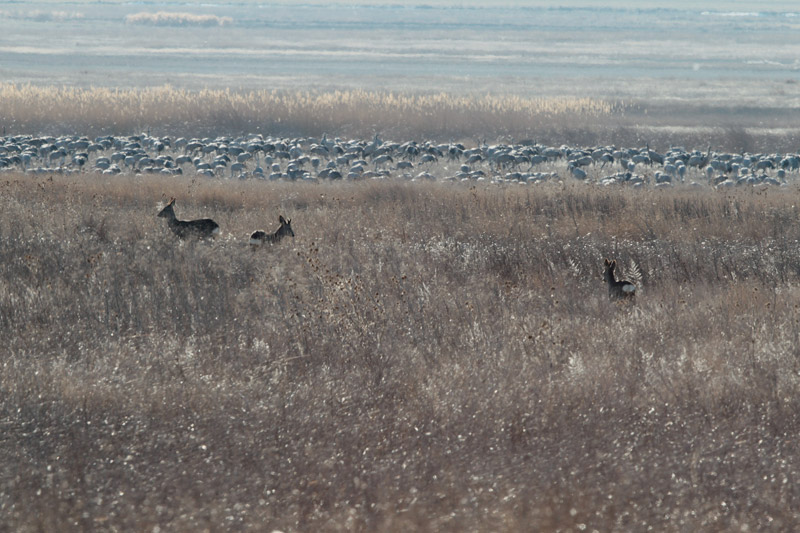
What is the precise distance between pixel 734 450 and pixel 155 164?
68.9ft

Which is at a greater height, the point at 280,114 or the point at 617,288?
the point at 617,288

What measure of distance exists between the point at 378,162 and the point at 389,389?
2013 cm

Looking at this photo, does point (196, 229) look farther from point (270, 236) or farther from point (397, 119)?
point (397, 119)

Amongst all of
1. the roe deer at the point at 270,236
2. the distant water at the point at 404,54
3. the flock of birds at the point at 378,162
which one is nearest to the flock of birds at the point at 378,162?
the flock of birds at the point at 378,162

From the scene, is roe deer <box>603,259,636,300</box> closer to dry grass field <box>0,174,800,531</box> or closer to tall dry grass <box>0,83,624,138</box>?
dry grass field <box>0,174,800,531</box>

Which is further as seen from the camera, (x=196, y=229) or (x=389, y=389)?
(x=196, y=229)

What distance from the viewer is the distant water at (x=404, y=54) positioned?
59281 mm

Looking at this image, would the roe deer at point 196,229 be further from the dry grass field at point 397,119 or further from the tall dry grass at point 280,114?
the tall dry grass at point 280,114

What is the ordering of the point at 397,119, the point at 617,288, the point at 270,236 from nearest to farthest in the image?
the point at 617,288
the point at 270,236
the point at 397,119

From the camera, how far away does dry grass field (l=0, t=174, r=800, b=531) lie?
527 centimetres

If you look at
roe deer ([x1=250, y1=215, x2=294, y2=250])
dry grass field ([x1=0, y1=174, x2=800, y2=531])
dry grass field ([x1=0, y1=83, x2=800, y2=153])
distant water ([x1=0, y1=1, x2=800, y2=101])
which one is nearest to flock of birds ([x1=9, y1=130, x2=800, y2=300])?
dry grass field ([x1=0, y1=83, x2=800, y2=153])

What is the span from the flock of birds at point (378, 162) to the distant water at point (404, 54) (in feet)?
85.4

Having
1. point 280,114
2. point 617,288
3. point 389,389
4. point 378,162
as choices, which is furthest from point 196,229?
point 280,114

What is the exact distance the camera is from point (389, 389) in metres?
6.67
